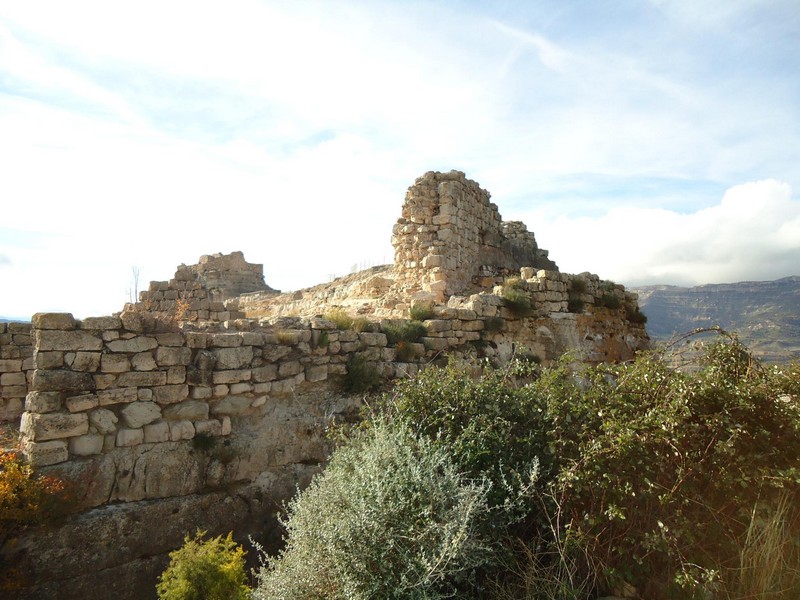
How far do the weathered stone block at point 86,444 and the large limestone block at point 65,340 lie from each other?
84cm

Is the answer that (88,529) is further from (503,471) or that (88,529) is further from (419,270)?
(419,270)

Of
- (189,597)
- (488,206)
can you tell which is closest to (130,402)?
(189,597)

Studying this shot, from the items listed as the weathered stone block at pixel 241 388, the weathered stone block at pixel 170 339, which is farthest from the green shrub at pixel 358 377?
the weathered stone block at pixel 170 339

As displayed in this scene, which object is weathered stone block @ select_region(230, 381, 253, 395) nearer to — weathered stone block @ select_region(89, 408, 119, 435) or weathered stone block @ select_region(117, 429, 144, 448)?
weathered stone block @ select_region(117, 429, 144, 448)

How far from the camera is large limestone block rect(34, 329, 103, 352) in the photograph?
4969mm

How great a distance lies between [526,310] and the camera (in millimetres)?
8969

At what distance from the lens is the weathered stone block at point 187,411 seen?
5.57 meters

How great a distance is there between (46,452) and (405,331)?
4.54m

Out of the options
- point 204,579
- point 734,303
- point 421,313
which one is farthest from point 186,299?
point 734,303

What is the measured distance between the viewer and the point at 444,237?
1082 cm

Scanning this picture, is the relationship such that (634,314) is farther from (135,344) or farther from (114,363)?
(114,363)

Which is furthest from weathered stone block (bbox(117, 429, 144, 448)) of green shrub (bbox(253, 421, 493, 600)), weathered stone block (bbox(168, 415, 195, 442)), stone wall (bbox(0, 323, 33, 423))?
stone wall (bbox(0, 323, 33, 423))

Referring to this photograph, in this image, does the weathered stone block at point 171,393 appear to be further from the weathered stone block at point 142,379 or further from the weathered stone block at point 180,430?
the weathered stone block at point 180,430

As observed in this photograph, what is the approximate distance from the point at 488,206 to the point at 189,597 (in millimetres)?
10469
